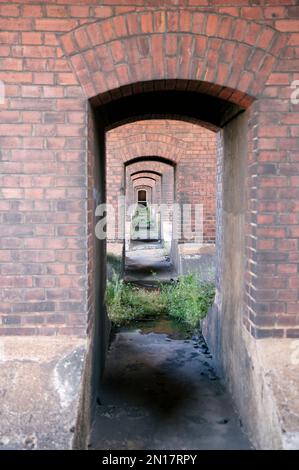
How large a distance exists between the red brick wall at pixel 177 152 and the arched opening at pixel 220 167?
5573 mm

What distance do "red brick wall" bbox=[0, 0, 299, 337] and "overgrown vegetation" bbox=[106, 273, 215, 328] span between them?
10.6 feet

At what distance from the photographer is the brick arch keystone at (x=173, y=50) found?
129 inches

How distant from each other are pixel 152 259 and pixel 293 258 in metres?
11.4

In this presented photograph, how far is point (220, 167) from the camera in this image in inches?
222

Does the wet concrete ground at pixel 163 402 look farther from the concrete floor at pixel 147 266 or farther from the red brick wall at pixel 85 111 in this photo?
the concrete floor at pixel 147 266

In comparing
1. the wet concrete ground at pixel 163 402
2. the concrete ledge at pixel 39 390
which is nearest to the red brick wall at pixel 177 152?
the wet concrete ground at pixel 163 402

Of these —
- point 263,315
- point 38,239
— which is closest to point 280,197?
point 263,315

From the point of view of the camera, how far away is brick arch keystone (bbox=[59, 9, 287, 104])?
129 inches

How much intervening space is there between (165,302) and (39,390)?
530 centimetres

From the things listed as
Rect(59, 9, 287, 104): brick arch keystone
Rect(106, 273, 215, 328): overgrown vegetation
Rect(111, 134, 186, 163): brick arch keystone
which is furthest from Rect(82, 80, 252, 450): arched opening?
Rect(111, 134, 186, 163): brick arch keystone

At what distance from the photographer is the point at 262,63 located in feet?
10.9

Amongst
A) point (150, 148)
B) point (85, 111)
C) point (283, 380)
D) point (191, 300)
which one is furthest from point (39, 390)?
point (150, 148)
